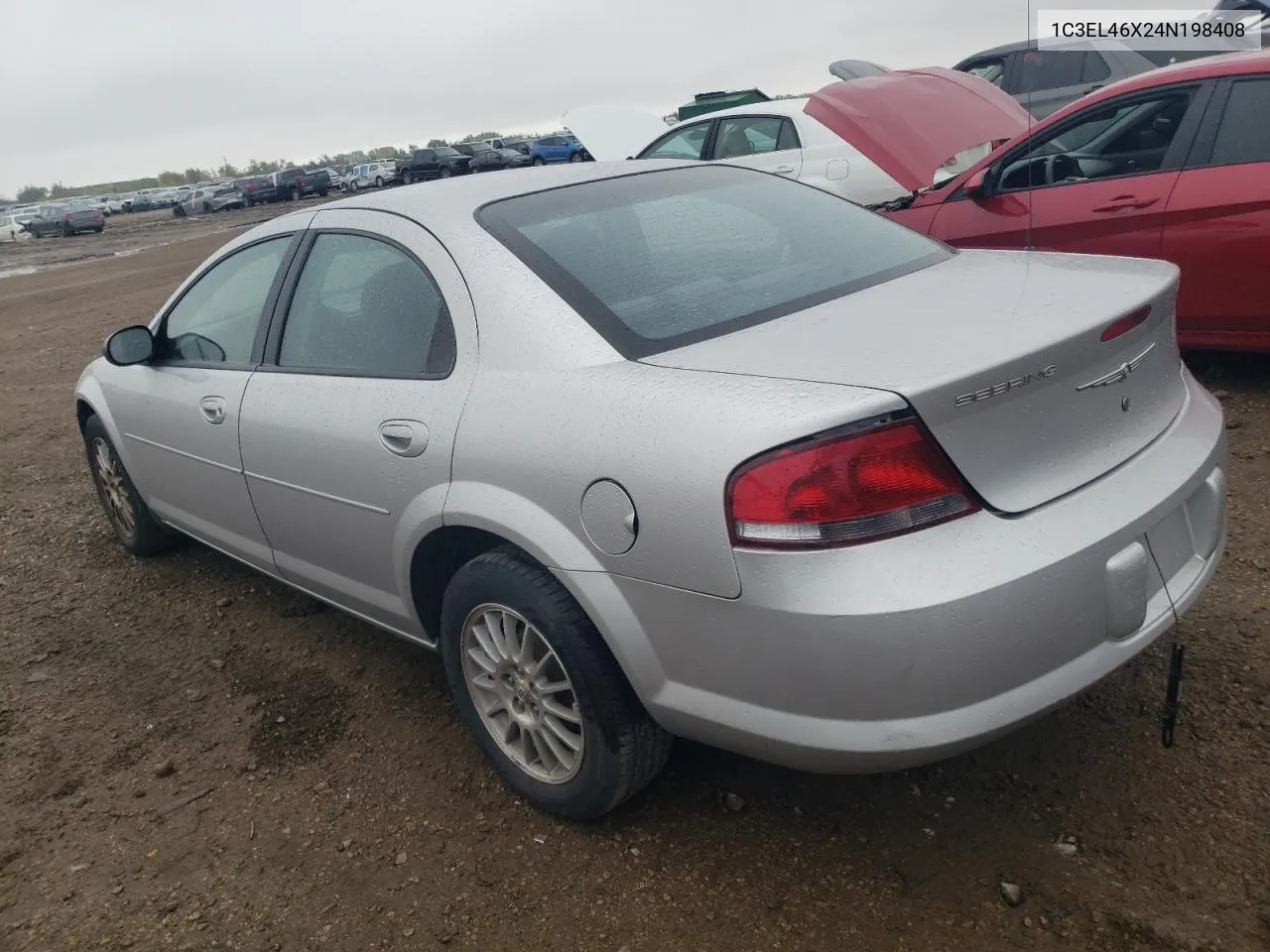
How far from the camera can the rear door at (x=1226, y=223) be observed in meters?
4.48

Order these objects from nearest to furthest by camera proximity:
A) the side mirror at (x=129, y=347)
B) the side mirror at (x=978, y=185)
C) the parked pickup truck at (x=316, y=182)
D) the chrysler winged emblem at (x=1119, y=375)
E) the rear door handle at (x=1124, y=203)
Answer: the chrysler winged emblem at (x=1119, y=375)
the side mirror at (x=129, y=347)
the rear door handle at (x=1124, y=203)
the side mirror at (x=978, y=185)
the parked pickup truck at (x=316, y=182)

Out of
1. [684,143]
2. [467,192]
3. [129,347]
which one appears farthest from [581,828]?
[684,143]

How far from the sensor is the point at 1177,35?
7.38 meters

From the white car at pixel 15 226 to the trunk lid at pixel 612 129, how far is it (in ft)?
146

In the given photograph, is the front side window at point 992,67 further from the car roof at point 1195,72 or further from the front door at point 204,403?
the front door at point 204,403

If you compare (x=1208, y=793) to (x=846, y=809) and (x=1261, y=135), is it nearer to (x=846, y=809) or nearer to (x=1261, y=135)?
(x=846, y=809)

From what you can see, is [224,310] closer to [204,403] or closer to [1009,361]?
[204,403]

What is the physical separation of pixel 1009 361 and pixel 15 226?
2087 inches

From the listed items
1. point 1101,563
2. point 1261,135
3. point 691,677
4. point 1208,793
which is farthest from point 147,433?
point 1261,135

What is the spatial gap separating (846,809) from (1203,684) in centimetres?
108

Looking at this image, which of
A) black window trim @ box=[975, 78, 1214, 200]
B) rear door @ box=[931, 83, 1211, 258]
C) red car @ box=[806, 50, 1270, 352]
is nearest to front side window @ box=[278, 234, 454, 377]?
red car @ box=[806, 50, 1270, 352]

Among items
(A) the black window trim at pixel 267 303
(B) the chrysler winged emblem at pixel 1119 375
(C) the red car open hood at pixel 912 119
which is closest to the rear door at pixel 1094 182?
(C) the red car open hood at pixel 912 119

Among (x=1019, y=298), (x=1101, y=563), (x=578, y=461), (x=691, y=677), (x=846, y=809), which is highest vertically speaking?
(x=1019, y=298)

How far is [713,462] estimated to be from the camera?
1900mm
